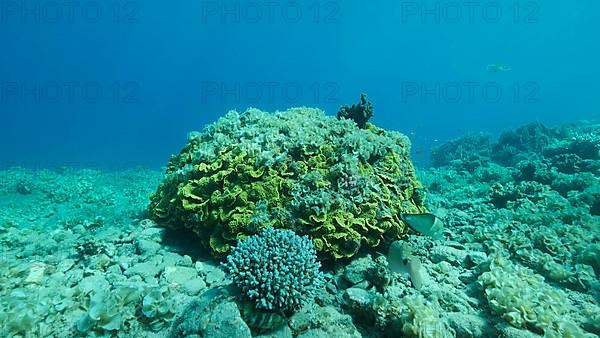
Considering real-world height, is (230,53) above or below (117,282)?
above

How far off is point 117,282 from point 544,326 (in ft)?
17.1

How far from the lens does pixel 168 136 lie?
357 ft

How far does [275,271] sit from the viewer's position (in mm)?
3807

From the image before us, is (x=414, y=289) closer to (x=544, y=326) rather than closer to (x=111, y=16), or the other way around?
(x=544, y=326)

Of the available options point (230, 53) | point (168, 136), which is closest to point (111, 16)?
point (230, 53)

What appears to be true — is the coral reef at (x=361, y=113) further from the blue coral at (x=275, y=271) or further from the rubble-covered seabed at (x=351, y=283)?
the blue coral at (x=275, y=271)
